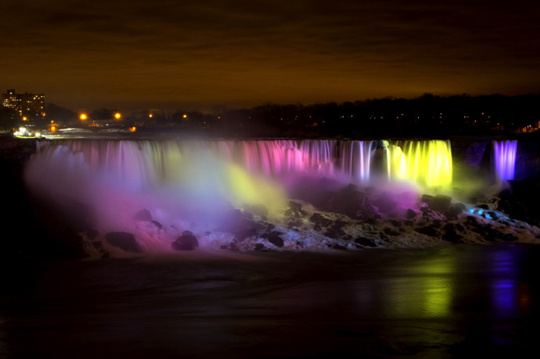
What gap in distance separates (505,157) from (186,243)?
1906 centimetres

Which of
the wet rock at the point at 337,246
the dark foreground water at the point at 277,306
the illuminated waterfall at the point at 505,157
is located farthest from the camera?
the illuminated waterfall at the point at 505,157

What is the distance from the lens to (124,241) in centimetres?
1859

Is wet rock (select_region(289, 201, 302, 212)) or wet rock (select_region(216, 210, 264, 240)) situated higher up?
wet rock (select_region(289, 201, 302, 212))

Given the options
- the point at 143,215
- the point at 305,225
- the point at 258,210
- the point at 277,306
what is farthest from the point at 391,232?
the point at 277,306

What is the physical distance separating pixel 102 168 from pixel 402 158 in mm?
14420

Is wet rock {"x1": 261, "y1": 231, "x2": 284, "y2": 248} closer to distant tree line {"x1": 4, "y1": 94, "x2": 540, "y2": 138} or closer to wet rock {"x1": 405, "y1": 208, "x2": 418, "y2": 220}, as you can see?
wet rock {"x1": 405, "y1": 208, "x2": 418, "y2": 220}

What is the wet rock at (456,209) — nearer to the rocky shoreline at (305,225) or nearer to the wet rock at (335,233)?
the rocky shoreline at (305,225)

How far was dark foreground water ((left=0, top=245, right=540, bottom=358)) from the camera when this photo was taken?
1039 cm

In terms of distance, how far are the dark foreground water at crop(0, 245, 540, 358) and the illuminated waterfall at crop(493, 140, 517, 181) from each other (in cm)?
1241

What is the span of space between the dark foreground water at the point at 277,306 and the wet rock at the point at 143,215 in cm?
378

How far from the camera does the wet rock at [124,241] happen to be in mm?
18438

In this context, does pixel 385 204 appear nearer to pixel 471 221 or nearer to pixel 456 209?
pixel 456 209

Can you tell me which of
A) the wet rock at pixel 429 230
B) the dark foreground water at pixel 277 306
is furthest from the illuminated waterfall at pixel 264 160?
the dark foreground water at pixel 277 306

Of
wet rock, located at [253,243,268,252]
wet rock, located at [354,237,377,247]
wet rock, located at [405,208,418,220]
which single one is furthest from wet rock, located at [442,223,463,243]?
wet rock, located at [253,243,268,252]
